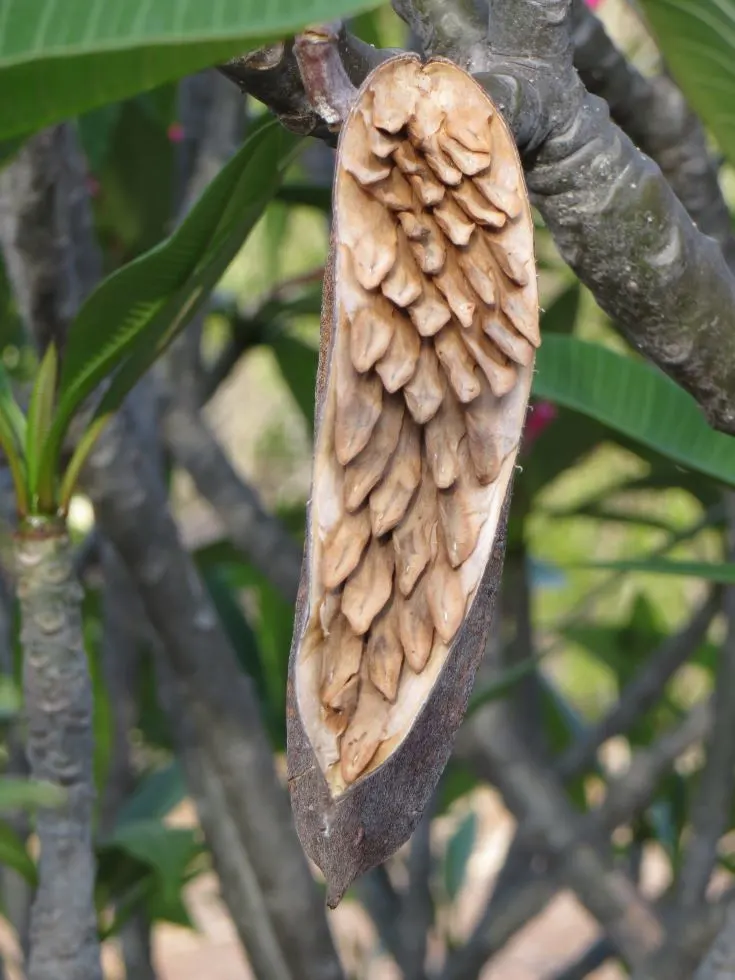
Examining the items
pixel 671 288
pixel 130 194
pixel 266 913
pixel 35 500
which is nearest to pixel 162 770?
pixel 266 913

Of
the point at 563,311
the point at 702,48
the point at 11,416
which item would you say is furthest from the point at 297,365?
the point at 702,48

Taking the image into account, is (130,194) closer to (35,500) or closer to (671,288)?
(35,500)

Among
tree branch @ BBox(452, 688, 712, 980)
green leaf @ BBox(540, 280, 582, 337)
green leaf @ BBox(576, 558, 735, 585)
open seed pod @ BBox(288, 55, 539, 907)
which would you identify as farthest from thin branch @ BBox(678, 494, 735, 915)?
open seed pod @ BBox(288, 55, 539, 907)

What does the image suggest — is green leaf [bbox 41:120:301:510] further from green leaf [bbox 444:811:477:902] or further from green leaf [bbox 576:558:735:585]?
green leaf [bbox 444:811:477:902]

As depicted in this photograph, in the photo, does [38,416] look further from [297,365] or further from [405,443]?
[297,365]

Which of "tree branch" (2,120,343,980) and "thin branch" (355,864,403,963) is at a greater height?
"tree branch" (2,120,343,980)
